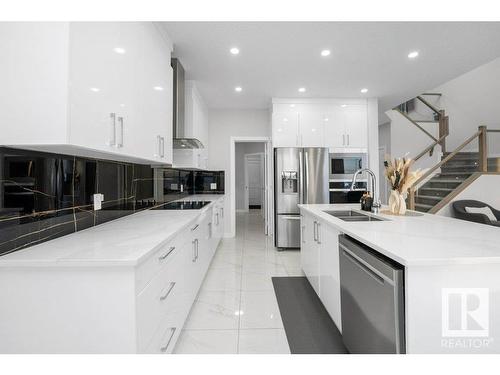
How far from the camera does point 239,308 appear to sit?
2400 millimetres

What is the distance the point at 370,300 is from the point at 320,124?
378cm

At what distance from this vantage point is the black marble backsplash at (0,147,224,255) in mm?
1296

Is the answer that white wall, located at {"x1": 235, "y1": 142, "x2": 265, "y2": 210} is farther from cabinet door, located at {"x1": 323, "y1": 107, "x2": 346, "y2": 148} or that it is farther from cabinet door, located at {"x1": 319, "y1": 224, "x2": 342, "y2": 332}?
cabinet door, located at {"x1": 319, "y1": 224, "x2": 342, "y2": 332}

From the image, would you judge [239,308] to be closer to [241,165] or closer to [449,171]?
[449,171]

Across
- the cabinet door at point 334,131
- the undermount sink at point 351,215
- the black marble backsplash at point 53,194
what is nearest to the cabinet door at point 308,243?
the undermount sink at point 351,215

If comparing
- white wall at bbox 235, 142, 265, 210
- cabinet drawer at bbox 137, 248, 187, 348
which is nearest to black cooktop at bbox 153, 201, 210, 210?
cabinet drawer at bbox 137, 248, 187, 348

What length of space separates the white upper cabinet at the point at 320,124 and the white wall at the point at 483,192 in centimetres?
210

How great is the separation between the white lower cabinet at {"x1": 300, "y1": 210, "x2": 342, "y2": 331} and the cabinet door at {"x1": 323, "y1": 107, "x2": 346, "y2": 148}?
89.1 inches

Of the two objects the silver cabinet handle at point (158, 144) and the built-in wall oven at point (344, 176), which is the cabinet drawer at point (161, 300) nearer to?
the silver cabinet handle at point (158, 144)

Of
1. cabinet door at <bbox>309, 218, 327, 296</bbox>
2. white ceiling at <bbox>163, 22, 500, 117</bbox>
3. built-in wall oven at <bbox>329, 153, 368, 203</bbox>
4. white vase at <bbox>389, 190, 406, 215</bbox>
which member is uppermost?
white ceiling at <bbox>163, 22, 500, 117</bbox>

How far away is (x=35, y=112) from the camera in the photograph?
1.13 metres

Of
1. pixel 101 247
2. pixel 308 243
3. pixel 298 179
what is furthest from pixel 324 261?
pixel 298 179

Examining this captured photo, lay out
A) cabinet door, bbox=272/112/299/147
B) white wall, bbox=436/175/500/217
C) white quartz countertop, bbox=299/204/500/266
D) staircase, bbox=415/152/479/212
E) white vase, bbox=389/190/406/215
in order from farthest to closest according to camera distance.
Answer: staircase, bbox=415/152/479/212, white wall, bbox=436/175/500/217, cabinet door, bbox=272/112/299/147, white vase, bbox=389/190/406/215, white quartz countertop, bbox=299/204/500/266

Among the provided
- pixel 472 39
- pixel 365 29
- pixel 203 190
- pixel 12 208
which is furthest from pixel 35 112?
pixel 203 190
